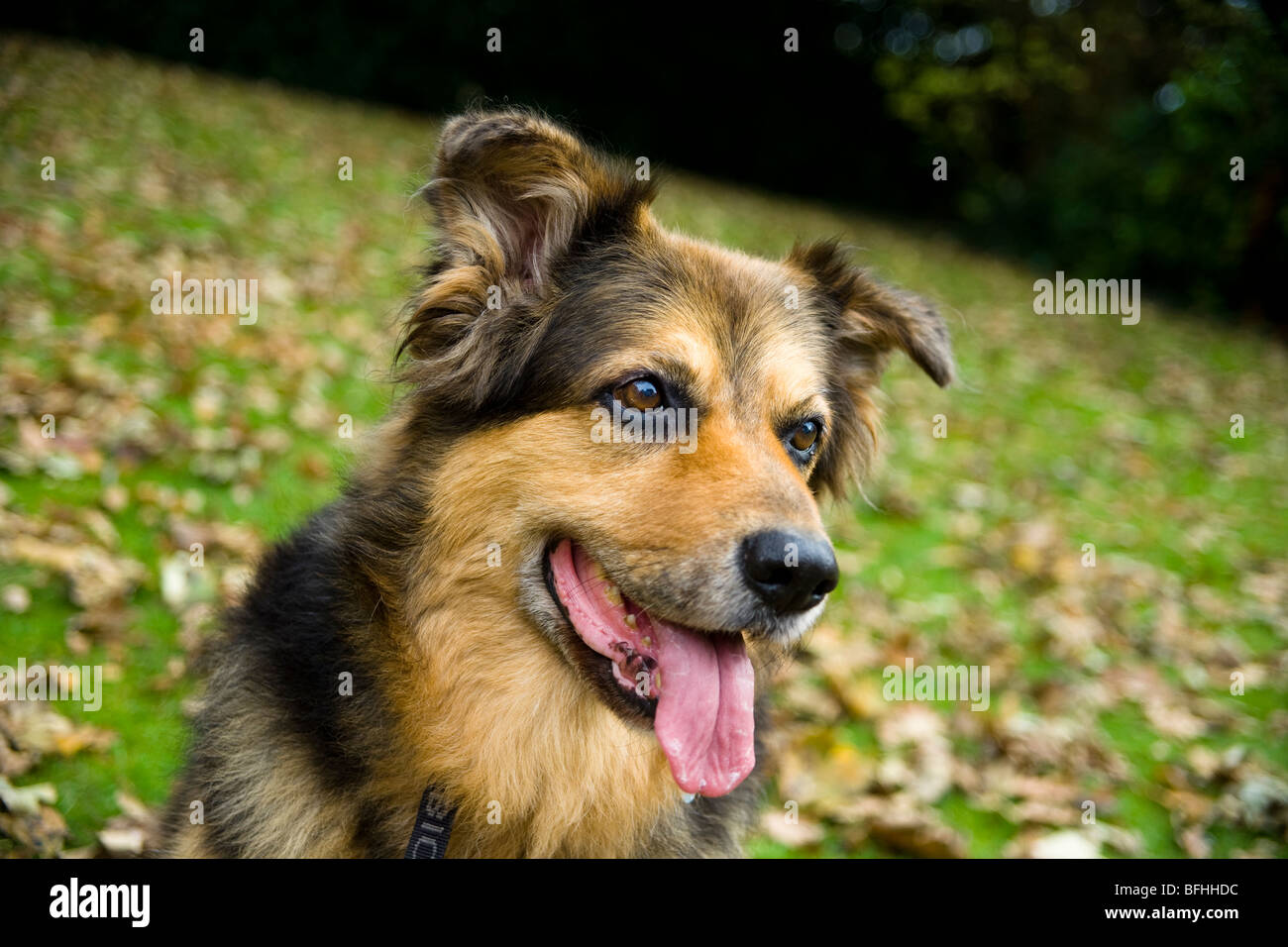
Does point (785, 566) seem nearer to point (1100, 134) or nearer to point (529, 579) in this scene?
point (529, 579)

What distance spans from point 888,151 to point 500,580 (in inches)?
1107

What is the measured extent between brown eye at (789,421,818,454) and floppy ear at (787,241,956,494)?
345mm

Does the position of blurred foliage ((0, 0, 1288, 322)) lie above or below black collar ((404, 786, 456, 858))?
above

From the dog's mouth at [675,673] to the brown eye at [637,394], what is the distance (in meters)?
0.48

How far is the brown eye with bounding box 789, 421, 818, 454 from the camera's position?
10.6ft

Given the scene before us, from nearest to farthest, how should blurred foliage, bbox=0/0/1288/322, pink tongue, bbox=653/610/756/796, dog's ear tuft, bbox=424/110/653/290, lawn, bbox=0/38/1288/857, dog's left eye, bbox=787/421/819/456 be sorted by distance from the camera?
pink tongue, bbox=653/610/756/796
dog's ear tuft, bbox=424/110/653/290
dog's left eye, bbox=787/421/819/456
lawn, bbox=0/38/1288/857
blurred foliage, bbox=0/0/1288/322

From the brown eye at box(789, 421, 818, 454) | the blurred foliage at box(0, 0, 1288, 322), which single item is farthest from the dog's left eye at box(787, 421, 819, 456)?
the blurred foliage at box(0, 0, 1288, 322)

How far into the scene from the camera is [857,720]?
520 cm

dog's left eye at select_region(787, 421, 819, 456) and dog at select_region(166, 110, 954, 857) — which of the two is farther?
dog's left eye at select_region(787, 421, 819, 456)

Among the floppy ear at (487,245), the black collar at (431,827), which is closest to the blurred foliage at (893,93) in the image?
the floppy ear at (487,245)

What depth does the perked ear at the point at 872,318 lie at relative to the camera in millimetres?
3617

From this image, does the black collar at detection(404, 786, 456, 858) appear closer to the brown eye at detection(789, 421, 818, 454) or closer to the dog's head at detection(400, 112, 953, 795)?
the dog's head at detection(400, 112, 953, 795)
